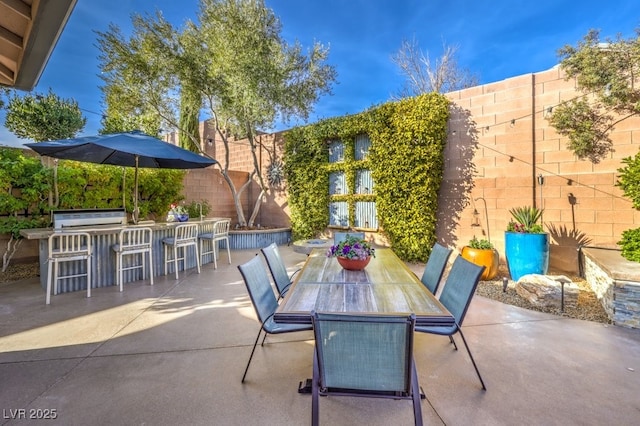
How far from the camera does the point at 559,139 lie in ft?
15.5

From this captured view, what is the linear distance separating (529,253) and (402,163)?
2.63 m

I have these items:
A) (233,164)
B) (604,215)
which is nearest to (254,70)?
(233,164)

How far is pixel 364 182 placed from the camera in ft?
22.8

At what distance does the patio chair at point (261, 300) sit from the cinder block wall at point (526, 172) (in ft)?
15.0

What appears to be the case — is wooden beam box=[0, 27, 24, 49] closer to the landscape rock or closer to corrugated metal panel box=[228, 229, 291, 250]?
corrugated metal panel box=[228, 229, 291, 250]

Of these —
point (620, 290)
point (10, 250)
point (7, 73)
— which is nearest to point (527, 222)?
point (620, 290)

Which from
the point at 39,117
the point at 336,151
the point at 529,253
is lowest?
the point at 529,253

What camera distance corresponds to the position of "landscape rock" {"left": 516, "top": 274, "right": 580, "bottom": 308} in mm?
3506

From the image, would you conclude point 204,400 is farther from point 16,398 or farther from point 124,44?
point 124,44

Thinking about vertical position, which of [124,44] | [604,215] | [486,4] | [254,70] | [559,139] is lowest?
[604,215]

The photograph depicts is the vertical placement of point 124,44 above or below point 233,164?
above

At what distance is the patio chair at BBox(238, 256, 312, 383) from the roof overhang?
2052 mm

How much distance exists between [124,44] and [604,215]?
9.85 meters

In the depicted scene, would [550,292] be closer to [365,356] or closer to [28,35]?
[365,356]
